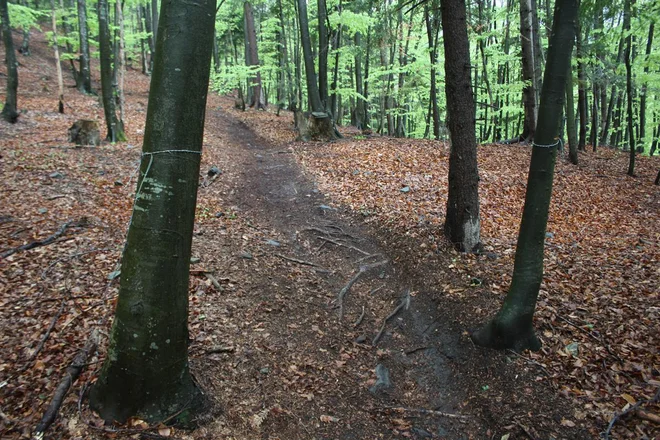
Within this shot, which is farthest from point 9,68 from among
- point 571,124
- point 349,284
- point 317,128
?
point 571,124

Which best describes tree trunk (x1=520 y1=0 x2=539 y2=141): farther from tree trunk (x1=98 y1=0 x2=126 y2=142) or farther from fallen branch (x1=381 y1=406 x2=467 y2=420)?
tree trunk (x1=98 y1=0 x2=126 y2=142)

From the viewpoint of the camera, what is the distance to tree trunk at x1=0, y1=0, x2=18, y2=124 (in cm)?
1206

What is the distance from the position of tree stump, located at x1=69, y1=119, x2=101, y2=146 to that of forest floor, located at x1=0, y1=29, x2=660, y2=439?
1.41 m

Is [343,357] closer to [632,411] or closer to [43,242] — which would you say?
[632,411]

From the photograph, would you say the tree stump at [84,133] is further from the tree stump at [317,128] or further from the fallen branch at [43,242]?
the tree stump at [317,128]

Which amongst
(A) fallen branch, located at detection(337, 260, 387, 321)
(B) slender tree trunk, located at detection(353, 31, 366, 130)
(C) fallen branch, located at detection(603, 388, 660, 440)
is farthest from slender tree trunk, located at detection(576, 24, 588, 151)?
(C) fallen branch, located at detection(603, 388, 660, 440)

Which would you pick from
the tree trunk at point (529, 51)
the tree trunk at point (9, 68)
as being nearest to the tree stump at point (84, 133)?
the tree trunk at point (9, 68)

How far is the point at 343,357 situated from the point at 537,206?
2763 mm

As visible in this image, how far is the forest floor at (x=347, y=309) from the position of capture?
3.59 m

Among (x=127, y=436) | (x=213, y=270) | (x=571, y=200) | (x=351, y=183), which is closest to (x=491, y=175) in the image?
(x=571, y=200)

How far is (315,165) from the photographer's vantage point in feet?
39.2

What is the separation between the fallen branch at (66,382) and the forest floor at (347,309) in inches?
2.6

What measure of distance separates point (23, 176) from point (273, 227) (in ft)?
18.1

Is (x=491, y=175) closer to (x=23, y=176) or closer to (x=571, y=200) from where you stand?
(x=571, y=200)
